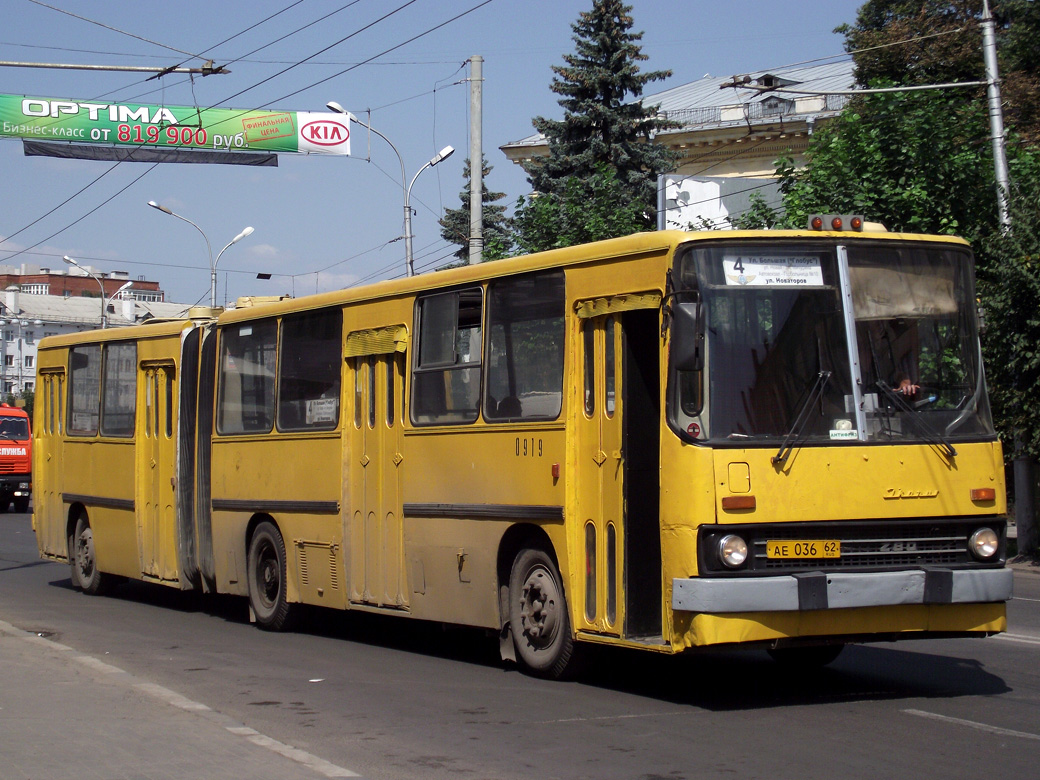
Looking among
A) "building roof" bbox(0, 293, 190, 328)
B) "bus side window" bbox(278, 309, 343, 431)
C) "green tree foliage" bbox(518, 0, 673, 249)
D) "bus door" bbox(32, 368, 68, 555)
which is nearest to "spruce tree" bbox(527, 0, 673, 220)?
"green tree foliage" bbox(518, 0, 673, 249)

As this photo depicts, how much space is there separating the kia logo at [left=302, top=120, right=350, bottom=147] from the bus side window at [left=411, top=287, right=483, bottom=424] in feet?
111

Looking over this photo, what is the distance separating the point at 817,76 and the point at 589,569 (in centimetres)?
5065

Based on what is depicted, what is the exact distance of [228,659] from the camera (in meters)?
10.9

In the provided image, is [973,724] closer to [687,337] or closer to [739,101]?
[687,337]

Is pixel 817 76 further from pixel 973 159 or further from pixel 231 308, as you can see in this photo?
pixel 231 308

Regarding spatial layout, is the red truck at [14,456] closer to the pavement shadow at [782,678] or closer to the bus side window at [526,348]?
the pavement shadow at [782,678]

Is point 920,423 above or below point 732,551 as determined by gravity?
above

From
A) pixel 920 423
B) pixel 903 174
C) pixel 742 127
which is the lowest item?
pixel 920 423

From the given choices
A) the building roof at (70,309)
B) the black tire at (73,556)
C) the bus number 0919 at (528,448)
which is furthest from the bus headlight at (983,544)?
the building roof at (70,309)

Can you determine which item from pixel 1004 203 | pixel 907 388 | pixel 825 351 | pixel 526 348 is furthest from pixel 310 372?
pixel 1004 203

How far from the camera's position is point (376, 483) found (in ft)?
36.9

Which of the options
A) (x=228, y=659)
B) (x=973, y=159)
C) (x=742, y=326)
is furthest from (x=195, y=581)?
(x=973, y=159)

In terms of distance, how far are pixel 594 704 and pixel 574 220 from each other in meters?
20.6

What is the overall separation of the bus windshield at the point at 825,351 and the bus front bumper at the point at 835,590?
79 centimetres
